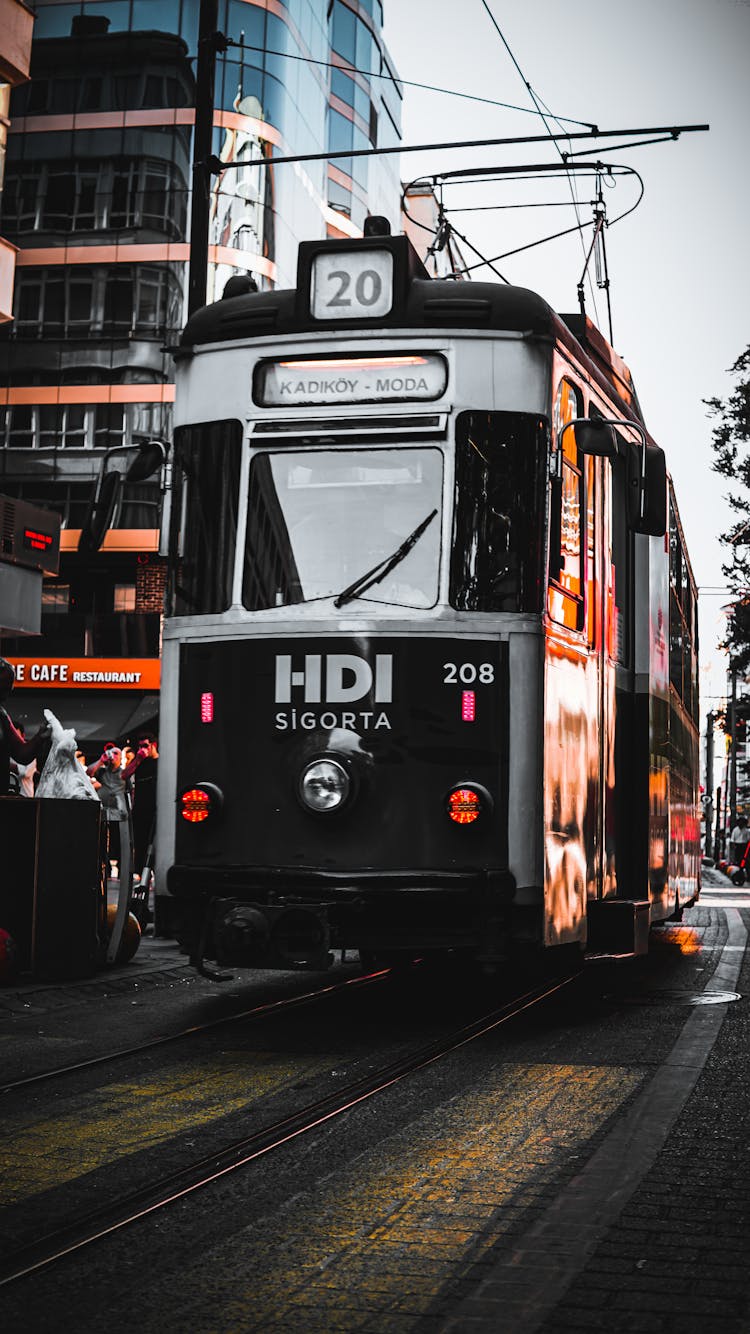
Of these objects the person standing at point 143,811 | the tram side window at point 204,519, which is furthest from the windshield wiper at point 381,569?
the person standing at point 143,811

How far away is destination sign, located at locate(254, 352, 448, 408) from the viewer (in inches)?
341

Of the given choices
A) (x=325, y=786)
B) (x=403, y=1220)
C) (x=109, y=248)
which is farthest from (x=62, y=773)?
(x=109, y=248)

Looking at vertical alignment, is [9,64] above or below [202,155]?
above

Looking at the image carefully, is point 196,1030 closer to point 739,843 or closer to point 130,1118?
point 130,1118

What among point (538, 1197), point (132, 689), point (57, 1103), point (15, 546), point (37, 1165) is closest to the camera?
point (538, 1197)

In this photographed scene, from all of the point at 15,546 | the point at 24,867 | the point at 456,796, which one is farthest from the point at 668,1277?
the point at 15,546

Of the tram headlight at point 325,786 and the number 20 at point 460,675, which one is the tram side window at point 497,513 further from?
the tram headlight at point 325,786

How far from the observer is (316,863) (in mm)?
8344

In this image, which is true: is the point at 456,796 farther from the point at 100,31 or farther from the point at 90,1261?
the point at 100,31

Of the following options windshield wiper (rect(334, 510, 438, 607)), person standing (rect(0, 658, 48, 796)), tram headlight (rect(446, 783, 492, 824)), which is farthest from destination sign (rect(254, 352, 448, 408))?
person standing (rect(0, 658, 48, 796))

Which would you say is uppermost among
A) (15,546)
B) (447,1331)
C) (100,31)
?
(100,31)

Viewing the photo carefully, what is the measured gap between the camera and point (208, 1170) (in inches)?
216

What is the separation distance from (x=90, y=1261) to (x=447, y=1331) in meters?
1.07

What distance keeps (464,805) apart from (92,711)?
97.9 feet
